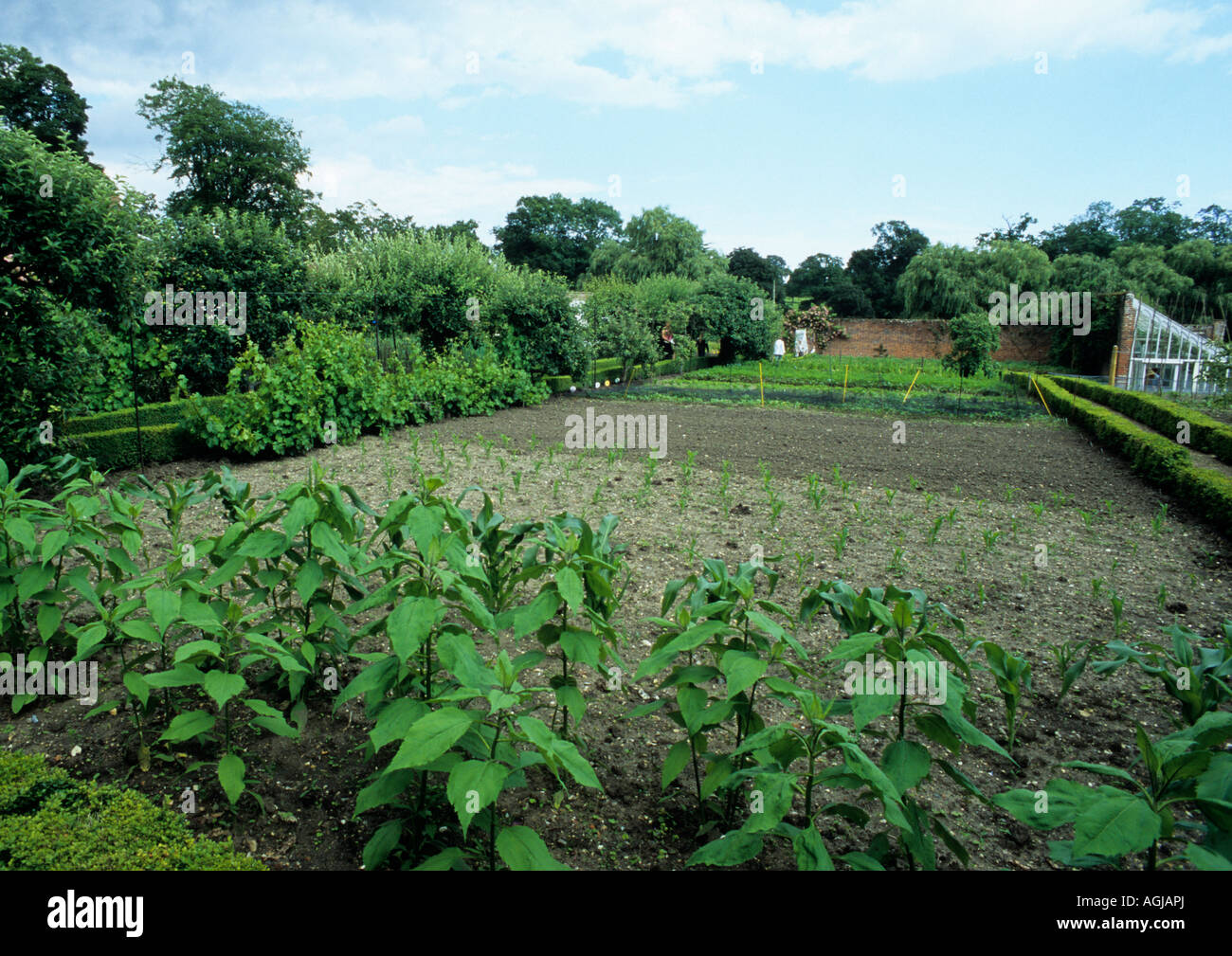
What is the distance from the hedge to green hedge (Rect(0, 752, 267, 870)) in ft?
28.5

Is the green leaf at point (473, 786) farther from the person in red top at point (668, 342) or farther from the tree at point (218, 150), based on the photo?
the tree at point (218, 150)

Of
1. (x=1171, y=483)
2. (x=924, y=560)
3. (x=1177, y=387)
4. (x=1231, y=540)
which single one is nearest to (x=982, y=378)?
(x=1177, y=387)

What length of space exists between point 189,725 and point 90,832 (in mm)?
360

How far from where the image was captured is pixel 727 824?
2373 millimetres

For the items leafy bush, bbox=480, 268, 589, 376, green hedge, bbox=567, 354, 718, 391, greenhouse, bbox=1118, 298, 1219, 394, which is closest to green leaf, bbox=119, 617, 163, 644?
leafy bush, bbox=480, 268, 589, 376

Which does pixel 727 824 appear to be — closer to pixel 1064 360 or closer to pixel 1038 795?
pixel 1038 795

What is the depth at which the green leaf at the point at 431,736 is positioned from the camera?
144 centimetres

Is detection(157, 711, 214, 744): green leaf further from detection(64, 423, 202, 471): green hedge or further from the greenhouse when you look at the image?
the greenhouse

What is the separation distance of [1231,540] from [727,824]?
276 inches

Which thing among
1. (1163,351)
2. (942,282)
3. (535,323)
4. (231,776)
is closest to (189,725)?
(231,776)

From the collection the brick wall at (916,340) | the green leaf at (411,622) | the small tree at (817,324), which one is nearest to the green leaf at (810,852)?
the green leaf at (411,622)

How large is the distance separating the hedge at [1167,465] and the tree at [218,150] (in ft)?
Answer: 124

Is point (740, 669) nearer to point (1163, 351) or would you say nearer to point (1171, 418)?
point (1171, 418)

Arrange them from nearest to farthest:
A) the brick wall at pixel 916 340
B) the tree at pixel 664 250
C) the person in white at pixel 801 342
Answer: the brick wall at pixel 916 340, the person in white at pixel 801 342, the tree at pixel 664 250
